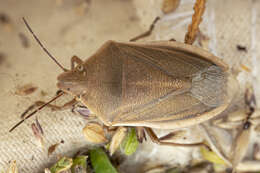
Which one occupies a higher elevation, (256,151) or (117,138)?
(117,138)

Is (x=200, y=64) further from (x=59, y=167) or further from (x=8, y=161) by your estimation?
(x=8, y=161)

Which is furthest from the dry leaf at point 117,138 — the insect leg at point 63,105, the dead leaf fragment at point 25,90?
the dead leaf fragment at point 25,90

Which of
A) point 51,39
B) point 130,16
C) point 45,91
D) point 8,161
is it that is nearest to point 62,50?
point 51,39

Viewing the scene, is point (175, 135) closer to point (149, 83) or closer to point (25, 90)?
point (149, 83)

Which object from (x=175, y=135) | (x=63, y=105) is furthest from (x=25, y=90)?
(x=175, y=135)

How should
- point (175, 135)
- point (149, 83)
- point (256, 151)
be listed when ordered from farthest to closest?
1. point (256, 151)
2. point (175, 135)
3. point (149, 83)

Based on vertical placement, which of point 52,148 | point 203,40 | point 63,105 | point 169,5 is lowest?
point 52,148
